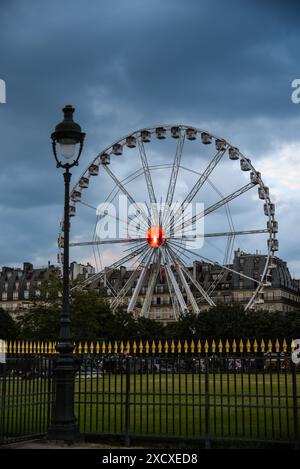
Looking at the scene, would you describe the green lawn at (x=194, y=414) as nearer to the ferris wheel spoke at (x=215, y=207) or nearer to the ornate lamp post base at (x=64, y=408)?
the ornate lamp post base at (x=64, y=408)

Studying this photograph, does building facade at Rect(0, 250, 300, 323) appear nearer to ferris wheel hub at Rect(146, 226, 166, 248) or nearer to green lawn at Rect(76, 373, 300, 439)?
ferris wheel hub at Rect(146, 226, 166, 248)

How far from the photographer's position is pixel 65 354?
527 inches

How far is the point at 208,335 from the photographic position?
69062mm

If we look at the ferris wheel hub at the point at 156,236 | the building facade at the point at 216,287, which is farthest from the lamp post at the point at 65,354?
the building facade at the point at 216,287

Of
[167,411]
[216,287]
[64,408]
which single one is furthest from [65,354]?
[216,287]

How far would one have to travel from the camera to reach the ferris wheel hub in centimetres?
4975

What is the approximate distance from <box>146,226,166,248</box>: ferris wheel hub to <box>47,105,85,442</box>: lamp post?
117 ft

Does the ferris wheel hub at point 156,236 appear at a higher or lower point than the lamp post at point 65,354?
higher

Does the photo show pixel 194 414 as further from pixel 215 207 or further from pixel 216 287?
pixel 216 287

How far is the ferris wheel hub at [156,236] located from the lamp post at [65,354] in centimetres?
3553

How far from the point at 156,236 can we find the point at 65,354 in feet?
120

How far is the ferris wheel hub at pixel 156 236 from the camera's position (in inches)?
1959

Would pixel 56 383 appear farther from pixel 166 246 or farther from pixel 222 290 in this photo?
pixel 222 290
